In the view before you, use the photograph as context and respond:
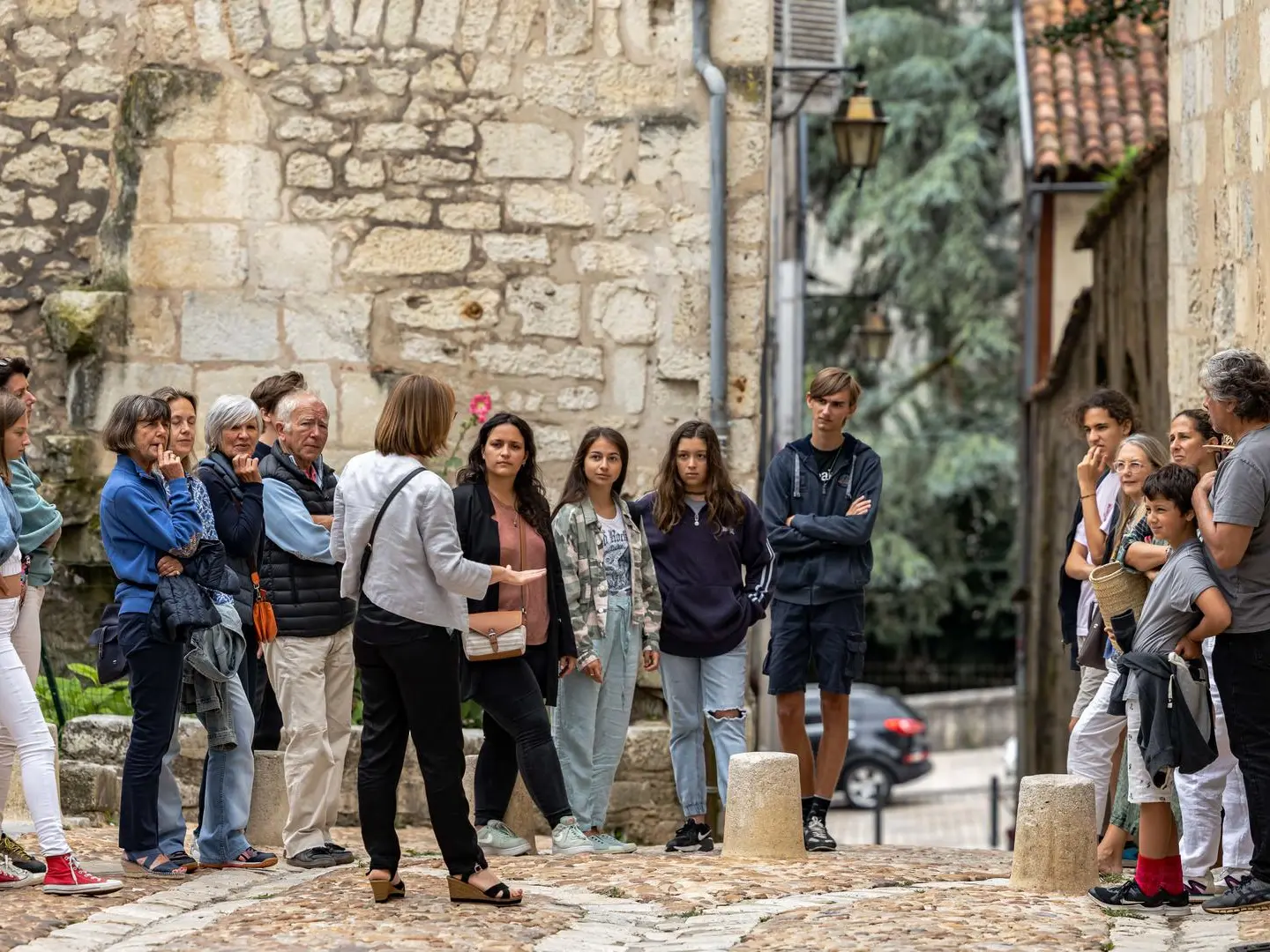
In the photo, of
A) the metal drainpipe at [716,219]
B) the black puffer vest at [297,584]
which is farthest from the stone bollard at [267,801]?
the metal drainpipe at [716,219]

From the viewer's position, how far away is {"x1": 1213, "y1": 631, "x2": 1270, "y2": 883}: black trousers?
5945mm

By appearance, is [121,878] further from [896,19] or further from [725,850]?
[896,19]

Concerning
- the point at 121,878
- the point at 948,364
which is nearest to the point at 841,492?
the point at 121,878

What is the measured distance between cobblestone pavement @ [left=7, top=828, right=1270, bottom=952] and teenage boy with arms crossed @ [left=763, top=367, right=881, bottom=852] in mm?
911

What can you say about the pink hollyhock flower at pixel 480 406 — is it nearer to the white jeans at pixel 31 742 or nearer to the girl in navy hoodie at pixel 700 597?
the girl in navy hoodie at pixel 700 597

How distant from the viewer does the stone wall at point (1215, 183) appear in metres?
8.14

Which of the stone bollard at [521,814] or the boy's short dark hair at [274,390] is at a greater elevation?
the boy's short dark hair at [274,390]

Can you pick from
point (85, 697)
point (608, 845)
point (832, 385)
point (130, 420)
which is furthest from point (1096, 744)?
point (85, 697)

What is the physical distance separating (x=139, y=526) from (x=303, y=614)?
789 millimetres

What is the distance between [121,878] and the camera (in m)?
6.44

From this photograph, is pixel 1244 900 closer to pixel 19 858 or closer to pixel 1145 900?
pixel 1145 900

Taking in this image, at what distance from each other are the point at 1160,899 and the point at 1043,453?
11775 mm

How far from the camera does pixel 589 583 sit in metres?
7.51

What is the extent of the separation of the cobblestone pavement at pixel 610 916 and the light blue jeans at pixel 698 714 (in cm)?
71
